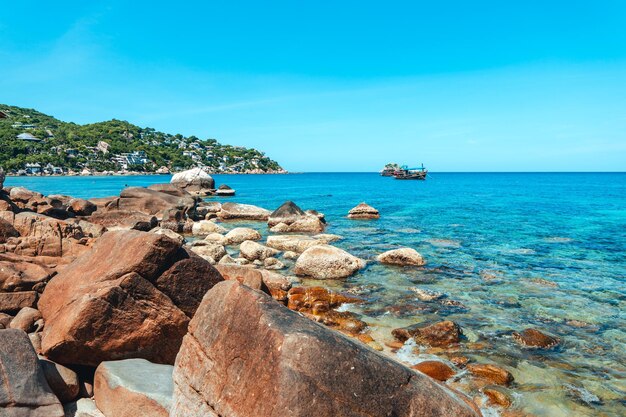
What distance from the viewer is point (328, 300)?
14.1 meters

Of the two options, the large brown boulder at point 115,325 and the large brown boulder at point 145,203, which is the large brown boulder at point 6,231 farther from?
the large brown boulder at point 145,203

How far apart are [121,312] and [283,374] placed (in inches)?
167

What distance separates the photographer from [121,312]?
23.7ft

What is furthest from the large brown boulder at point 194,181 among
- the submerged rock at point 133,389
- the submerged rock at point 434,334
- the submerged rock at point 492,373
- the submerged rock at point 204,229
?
the submerged rock at point 133,389

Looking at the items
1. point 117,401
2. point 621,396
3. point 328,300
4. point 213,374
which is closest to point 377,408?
point 213,374

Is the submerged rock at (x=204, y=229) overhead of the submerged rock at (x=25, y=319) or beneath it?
beneath

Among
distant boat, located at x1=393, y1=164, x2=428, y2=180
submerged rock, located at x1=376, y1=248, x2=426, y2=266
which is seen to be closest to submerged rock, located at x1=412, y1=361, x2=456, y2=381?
submerged rock, located at x1=376, y1=248, x2=426, y2=266

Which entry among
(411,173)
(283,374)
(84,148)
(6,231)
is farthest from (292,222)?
(84,148)

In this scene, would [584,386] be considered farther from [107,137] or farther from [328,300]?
[107,137]

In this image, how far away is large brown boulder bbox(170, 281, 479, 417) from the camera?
432 centimetres

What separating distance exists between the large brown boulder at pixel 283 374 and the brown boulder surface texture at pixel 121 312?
2344mm

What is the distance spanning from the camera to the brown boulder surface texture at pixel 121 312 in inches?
275

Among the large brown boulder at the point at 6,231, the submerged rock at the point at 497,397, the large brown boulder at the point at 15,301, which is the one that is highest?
the large brown boulder at the point at 6,231

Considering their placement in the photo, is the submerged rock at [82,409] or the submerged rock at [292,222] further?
the submerged rock at [292,222]
